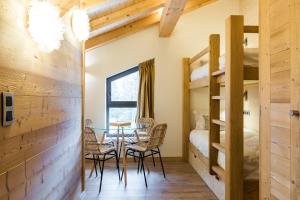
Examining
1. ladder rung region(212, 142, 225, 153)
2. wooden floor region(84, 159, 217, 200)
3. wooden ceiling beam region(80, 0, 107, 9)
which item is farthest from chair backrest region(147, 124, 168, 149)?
wooden ceiling beam region(80, 0, 107, 9)

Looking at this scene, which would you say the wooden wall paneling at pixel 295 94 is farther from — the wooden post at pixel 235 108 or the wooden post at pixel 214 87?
the wooden post at pixel 214 87

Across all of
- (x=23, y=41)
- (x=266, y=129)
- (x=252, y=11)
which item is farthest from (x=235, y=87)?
(x=252, y=11)

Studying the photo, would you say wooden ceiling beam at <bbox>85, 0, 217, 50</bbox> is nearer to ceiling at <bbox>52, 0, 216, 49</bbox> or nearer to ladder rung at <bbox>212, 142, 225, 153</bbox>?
ceiling at <bbox>52, 0, 216, 49</bbox>

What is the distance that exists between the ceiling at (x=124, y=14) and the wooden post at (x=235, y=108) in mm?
929

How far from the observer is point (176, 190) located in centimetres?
334

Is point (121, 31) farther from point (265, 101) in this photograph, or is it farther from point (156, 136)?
point (265, 101)

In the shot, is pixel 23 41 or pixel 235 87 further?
pixel 235 87

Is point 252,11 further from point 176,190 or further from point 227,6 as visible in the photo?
point 176,190

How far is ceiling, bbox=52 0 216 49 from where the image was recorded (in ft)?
9.84

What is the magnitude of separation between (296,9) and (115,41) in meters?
3.95

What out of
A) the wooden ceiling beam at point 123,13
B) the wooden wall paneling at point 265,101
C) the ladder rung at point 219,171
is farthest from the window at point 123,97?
the wooden wall paneling at point 265,101

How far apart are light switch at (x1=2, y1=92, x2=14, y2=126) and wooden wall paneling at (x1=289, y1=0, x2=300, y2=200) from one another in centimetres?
129

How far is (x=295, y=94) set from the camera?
1.25 meters

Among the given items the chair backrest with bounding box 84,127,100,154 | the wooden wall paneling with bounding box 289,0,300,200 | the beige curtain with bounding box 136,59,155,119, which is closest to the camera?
the wooden wall paneling with bounding box 289,0,300,200
